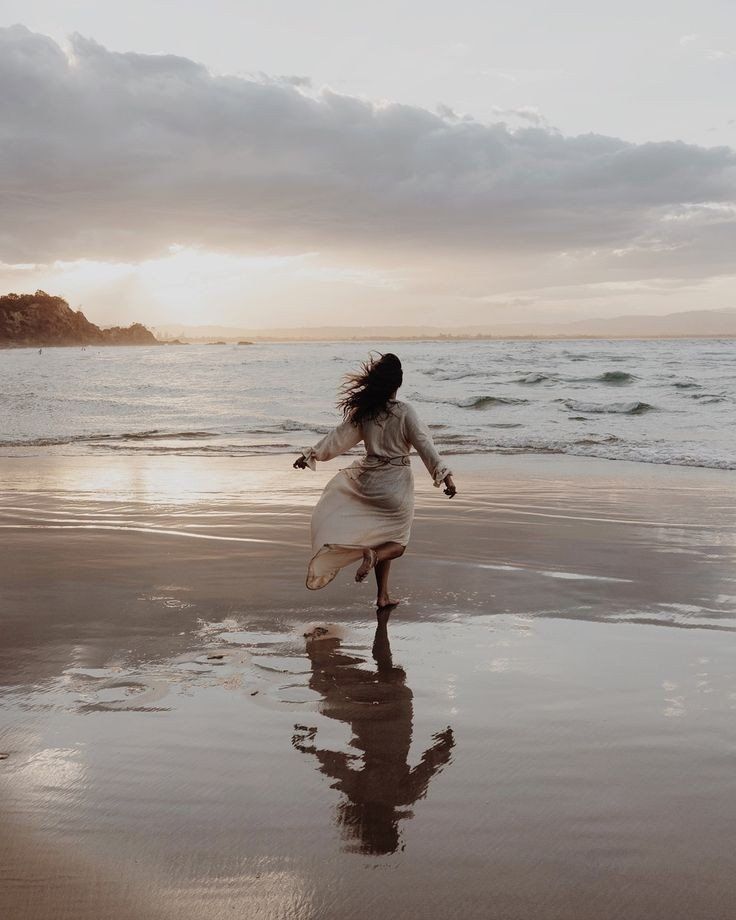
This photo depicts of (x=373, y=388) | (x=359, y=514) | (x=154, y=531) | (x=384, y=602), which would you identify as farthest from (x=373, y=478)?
(x=154, y=531)

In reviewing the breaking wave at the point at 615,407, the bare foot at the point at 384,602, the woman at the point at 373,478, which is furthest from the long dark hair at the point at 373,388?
the breaking wave at the point at 615,407

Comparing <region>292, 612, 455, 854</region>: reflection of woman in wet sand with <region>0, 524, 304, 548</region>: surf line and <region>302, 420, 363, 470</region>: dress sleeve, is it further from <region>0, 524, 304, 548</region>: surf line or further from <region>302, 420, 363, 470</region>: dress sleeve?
<region>0, 524, 304, 548</region>: surf line

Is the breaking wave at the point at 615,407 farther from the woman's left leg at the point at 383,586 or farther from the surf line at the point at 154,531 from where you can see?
the woman's left leg at the point at 383,586

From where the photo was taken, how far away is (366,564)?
19.9 ft

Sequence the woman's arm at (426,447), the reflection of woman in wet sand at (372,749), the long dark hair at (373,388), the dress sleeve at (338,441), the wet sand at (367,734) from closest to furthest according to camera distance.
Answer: the wet sand at (367,734)
the reflection of woman in wet sand at (372,749)
the long dark hair at (373,388)
the woman's arm at (426,447)
the dress sleeve at (338,441)

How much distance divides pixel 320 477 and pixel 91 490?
3.17m

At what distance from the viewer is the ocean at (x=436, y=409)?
17359 millimetres

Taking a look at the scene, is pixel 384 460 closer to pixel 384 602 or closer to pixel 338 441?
pixel 338 441

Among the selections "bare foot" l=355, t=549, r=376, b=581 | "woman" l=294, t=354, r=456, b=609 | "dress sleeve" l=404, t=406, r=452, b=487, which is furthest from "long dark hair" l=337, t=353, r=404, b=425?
"bare foot" l=355, t=549, r=376, b=581

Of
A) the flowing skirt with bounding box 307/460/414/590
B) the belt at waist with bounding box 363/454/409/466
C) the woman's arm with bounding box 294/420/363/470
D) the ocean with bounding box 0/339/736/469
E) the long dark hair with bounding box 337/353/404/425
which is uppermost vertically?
the long dark hair with bounding box 337/353/404/425

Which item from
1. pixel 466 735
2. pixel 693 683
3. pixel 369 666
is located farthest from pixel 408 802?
pixel 693 683

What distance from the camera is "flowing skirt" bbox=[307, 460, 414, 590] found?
6.30 metres

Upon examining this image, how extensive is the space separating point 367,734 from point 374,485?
9.47ft

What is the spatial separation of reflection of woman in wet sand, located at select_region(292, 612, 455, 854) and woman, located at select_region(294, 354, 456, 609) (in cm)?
144
